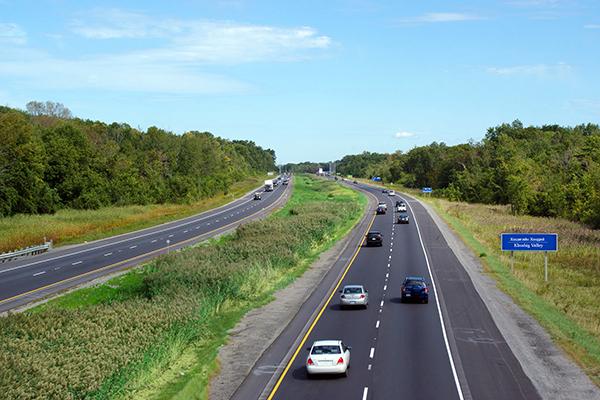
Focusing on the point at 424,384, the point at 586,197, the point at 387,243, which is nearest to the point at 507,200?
the point at 586,197

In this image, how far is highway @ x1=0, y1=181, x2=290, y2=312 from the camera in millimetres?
44409

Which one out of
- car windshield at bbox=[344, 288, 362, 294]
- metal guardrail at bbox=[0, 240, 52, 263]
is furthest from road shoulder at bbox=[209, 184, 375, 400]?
metal guardrail at bbox=[0, 240, 52, 263]

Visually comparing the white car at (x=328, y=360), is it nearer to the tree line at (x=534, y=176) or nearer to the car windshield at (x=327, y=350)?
the car windshield at (x=327, y=350)

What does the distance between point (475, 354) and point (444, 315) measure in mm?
8188

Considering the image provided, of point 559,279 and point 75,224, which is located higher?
point 75,224

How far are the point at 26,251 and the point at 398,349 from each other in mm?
44865

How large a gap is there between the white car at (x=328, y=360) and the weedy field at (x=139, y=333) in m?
3.83

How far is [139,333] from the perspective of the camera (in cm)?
2228

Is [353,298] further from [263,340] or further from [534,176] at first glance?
[534,176]

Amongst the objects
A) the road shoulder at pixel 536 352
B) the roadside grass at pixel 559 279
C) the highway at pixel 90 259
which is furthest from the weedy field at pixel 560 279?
the highway at pixel 90 259

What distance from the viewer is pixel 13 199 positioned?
92938mm

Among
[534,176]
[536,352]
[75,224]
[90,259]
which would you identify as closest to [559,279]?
[536,352]

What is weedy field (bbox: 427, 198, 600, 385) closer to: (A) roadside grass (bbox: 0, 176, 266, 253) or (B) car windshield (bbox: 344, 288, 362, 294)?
(B) car windshield (bbox: 344, 288, 362, 294)

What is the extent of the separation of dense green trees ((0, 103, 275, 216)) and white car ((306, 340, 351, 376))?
77285mm
